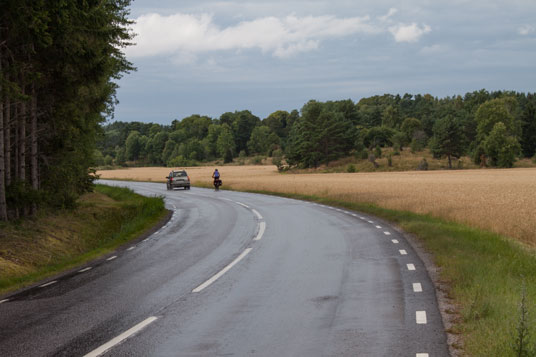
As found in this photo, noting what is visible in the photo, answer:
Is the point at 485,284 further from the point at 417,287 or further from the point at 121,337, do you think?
the point at 121,337

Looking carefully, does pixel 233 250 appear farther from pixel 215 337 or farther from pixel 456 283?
pixel 215 337

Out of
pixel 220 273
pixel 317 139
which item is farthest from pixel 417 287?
pixel 317 139

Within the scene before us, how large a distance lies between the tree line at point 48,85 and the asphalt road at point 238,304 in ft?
17.4

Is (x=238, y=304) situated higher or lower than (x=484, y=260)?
lower

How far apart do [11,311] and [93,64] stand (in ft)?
33.5

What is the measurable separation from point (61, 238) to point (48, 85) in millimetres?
5361

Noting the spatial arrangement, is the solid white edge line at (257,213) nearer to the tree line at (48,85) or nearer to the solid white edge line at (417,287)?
the tree line at (48,85)

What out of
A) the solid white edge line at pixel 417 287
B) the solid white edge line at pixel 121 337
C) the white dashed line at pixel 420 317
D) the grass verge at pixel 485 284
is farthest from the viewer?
the solid white edge line at pixel 417 287

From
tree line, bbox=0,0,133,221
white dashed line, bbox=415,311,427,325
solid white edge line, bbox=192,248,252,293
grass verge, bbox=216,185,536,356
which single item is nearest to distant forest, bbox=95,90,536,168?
tree line, bbox=0,0,133,221

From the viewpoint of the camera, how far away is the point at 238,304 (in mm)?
8109

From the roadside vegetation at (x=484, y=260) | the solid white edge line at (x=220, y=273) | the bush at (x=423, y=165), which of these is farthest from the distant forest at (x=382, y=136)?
the solid white edge line at (x=220, y=273)

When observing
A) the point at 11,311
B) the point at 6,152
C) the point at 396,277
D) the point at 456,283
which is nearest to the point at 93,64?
the point at 6,152

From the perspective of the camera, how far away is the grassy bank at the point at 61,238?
12398 mm

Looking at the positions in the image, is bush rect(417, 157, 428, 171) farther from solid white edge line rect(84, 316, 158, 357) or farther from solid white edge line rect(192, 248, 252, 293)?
solid white edge line rect(84, 316, 158, 357)
